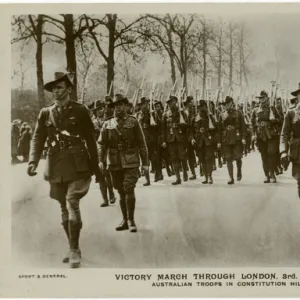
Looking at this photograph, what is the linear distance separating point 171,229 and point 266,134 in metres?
1.32

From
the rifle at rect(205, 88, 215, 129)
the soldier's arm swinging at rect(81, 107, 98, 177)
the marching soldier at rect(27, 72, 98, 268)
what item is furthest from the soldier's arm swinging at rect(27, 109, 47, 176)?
the rifle at rect(205, 88, 215, 129)

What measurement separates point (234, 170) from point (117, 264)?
1.44 m

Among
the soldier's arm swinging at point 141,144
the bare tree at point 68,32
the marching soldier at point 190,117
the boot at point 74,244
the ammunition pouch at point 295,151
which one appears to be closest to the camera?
the boot at point 74,244

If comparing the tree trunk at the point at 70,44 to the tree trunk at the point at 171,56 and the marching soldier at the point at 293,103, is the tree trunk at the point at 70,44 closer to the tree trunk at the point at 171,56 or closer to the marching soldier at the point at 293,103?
the tree trunk at the point at 171,56

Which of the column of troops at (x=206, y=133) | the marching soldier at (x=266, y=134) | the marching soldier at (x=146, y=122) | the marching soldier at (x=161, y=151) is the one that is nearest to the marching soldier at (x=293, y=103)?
the column of troops at (x=206, y=133)

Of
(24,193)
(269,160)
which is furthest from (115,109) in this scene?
(269,160)

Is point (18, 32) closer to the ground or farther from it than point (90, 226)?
farther from it

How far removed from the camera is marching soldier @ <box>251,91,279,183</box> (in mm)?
5836

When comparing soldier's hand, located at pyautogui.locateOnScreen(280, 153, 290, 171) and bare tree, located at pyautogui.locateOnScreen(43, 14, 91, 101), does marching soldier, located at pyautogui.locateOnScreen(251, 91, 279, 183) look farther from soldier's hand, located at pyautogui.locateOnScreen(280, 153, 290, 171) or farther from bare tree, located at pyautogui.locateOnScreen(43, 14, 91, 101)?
bare tree, located at pyautogui.locateOnScreen(43, 14, 91, 101)

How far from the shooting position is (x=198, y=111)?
6.05 meters

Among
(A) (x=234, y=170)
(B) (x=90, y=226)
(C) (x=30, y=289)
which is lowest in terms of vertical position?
(C) (x=30, y=289)

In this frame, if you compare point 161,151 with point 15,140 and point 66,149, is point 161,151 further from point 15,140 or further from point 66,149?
point 15,140

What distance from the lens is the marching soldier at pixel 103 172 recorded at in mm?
5672
